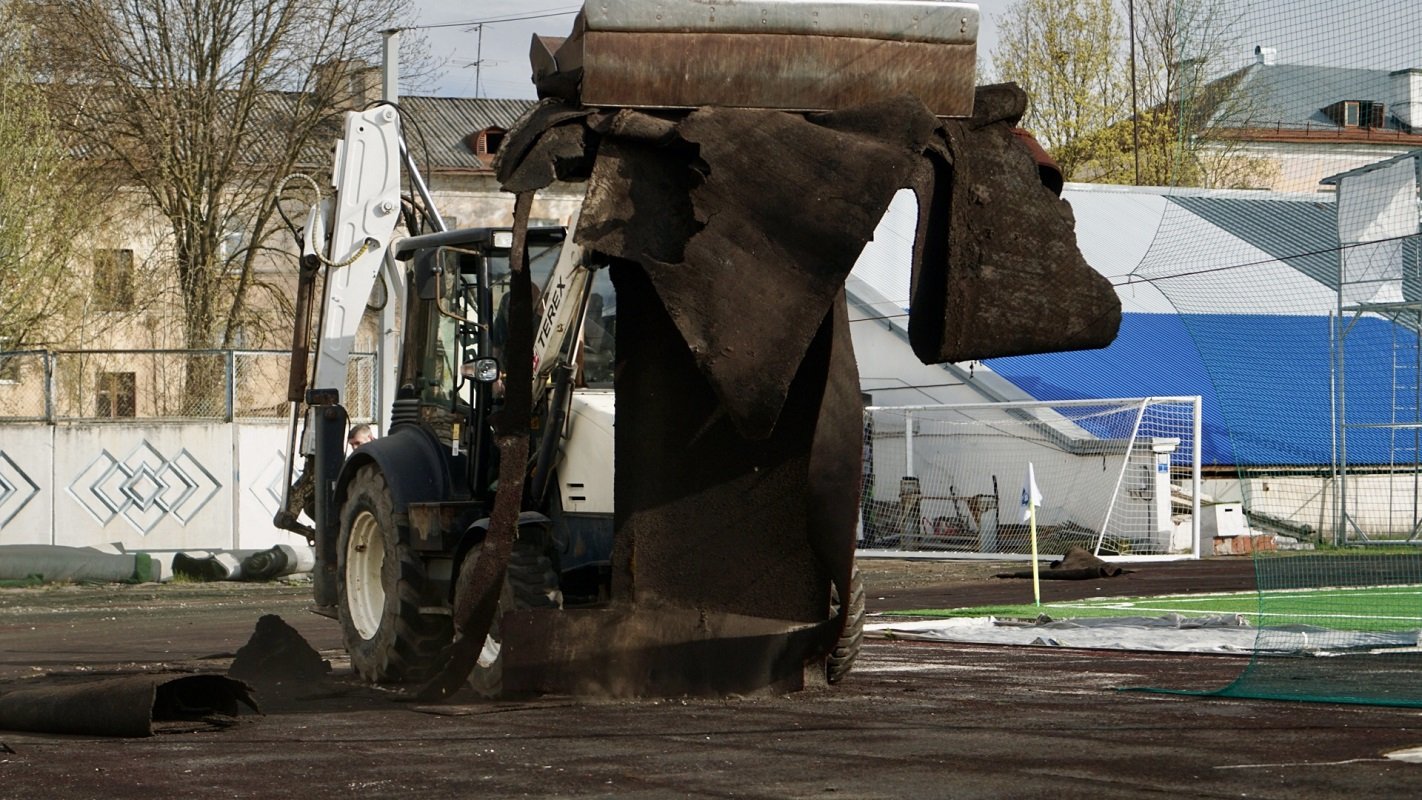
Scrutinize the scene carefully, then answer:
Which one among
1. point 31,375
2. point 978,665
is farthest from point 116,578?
point 978,665

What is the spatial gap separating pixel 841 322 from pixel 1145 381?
23.7 meters

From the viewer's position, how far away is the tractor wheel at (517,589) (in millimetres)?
8938

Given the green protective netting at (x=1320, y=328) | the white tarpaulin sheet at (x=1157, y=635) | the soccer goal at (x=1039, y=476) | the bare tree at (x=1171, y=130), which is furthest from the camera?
the bare tree at (x=1171, y=130)

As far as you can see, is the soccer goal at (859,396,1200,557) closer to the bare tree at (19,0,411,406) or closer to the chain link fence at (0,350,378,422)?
the chain link fence at (0,350,378,422)

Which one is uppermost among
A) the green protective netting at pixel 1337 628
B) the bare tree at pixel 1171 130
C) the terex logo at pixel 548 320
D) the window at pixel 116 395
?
the bare tree at pixel 1171 130

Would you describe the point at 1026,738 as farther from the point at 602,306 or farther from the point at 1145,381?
the point at 1145,381

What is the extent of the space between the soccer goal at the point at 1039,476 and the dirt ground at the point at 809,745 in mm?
17092

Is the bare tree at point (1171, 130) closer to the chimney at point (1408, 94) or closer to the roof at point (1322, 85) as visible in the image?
the roof at point (1322, 85)

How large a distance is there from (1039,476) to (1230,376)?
418 cm

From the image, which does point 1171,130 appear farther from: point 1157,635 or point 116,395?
point 1157,635

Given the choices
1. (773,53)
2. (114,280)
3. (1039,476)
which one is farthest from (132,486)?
(773,53)

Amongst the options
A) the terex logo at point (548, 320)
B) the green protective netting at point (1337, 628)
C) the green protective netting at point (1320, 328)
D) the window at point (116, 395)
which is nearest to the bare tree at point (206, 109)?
the window at point (116, 395)

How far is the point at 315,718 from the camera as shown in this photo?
888 cm

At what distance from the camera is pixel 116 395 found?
2816 centimetres
